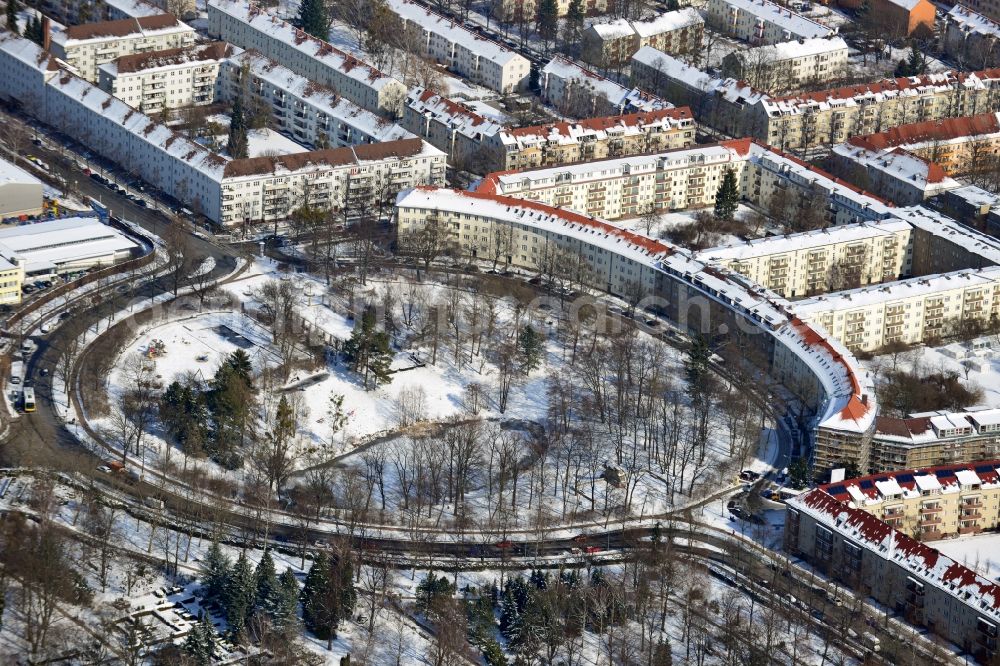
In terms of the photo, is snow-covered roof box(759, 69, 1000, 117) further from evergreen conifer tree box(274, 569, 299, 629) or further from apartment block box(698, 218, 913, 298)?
evergreen conifer tree box(274, 569, 299, 629)

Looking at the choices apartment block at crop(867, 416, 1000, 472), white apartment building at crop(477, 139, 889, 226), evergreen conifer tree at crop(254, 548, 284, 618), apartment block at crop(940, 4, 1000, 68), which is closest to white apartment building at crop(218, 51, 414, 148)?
white apartment building at crop(477, 139, 889, 226)

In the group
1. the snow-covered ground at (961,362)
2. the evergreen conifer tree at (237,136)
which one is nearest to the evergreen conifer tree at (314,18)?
the evergreen conifer tree at (237,136)

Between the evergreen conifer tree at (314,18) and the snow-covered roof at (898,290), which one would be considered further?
the evergreen conifer tree at (314,18)

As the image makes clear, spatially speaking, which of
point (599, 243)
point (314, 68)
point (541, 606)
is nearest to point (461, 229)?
point (599, 243)

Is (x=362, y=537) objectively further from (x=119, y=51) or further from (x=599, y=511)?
(x=119, y=51)

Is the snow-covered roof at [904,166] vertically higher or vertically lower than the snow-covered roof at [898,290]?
lower

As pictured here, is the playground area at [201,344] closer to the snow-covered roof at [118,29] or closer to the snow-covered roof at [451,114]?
the snow-covered roof at [451,114]

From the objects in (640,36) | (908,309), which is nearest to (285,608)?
(908,309)
